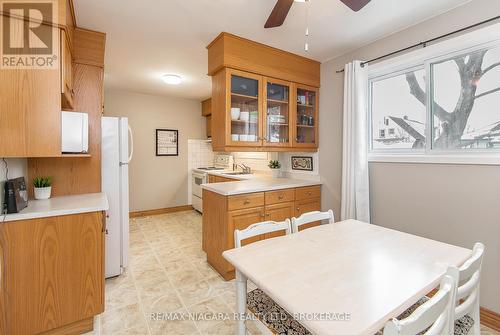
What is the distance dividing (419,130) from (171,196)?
14.3 ft

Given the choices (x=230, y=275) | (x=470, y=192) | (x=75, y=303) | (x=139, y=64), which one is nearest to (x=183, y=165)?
(x=139, y=64)

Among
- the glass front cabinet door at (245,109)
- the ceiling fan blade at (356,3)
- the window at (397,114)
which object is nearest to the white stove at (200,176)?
the glass front cabinet door at (245,109)

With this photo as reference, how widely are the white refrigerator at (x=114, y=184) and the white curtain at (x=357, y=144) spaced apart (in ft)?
7.72

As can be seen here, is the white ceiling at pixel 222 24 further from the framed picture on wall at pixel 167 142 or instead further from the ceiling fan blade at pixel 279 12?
the framed picture on wall at pixel 167 142

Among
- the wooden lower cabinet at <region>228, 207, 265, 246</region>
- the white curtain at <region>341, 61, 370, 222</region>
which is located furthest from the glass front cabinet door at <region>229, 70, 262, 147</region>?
the white curtain at <region>341, 61, 370, 222</region>

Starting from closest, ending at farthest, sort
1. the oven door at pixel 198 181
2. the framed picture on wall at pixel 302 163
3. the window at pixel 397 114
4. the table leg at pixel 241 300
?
the table leg at pixel 241 300, the window at pixel 397 114, the framed picture on wall at pixel 302 163, the oven door at pixel 198 181

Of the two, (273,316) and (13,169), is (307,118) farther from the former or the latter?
(13,169)

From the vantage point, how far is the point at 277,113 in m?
2.91

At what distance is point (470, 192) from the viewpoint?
183 cm

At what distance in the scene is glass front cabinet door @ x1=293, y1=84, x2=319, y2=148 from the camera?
3018 millimetres

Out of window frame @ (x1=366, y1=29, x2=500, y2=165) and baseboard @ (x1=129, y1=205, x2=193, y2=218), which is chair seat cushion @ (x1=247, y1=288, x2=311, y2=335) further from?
baseboard @ (x1=129, y1=205, x2=193, y2=218)

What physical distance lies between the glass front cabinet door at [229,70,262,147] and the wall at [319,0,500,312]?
0.98 m

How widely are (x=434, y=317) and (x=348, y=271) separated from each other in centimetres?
33

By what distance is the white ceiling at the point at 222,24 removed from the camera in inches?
73.0
